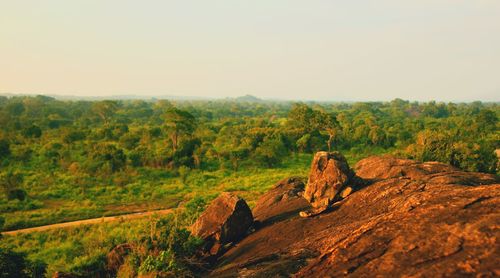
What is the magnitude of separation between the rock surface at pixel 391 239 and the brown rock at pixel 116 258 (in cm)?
481

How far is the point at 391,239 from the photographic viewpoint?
362 inches

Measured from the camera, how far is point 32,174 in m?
46.2

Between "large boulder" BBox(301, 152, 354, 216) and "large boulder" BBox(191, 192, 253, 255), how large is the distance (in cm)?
347

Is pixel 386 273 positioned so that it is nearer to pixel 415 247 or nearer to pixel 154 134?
pixel 415 247

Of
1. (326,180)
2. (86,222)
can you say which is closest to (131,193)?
(86,222)

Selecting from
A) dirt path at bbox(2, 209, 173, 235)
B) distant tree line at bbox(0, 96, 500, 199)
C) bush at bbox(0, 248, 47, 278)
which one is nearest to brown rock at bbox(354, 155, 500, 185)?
distant tree line at bbox(0, 96, 500, 199)

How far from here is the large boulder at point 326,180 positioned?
16.3 meters

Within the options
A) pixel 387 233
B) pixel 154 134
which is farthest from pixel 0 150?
pixel 387 233

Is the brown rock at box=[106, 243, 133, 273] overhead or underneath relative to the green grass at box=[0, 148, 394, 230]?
overhead

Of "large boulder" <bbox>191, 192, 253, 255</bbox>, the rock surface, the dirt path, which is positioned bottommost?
the dirt path

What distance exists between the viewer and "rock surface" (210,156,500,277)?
7.79 m

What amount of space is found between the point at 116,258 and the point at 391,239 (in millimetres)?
12580

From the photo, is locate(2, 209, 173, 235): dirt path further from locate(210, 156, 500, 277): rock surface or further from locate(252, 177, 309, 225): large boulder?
locate(210, 156, 500, 277): rock surface

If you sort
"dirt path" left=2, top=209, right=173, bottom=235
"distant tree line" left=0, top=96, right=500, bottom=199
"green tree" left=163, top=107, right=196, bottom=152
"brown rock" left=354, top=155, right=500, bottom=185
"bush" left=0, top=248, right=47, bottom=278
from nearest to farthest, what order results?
1. "bush" left=0, top=248, right=47, bottom=278
2. "brown rock" left=354, top=155, right=500, bottom=185
3. "dirt path" left=2, top=209, right=173, bottom=235
4. "distant tree line" left=0, top=96, right=500, bottom=199
5. "green tree" left=163, top=107, right=196, bottom=152
